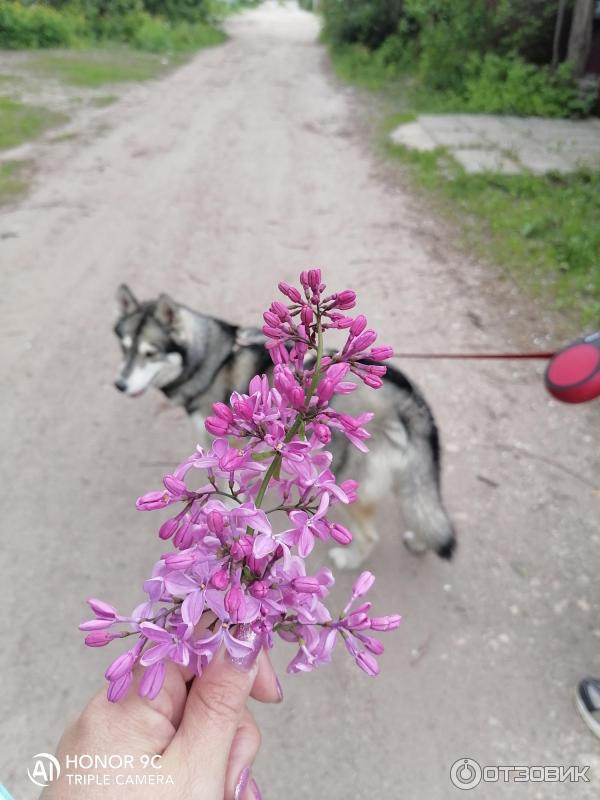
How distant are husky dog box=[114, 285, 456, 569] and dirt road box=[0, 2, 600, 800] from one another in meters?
0.52

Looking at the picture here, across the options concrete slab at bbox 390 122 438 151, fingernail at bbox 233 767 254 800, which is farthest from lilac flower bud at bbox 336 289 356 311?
concrete slab at bbox 390 122 438 151

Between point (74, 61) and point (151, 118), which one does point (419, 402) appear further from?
point (74, 61)

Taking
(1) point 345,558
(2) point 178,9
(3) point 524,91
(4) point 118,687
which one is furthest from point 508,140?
(2) point 178,9

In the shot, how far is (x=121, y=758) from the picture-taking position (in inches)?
46.7

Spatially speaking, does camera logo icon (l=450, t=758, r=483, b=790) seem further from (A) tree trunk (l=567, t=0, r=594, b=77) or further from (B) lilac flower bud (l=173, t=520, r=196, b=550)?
(A) tree trunk (l=567, t=0, r=594, b=77)

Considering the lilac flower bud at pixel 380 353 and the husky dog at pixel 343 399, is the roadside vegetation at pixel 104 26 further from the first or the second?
the lilac flower bud at pixel 380 353

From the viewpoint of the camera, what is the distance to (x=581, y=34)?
11.0 m

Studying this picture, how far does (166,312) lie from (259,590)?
2.80m

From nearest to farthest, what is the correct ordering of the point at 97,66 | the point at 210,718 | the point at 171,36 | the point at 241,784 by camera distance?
1. the point at 210,718
2. the point at 241,784
3. the point at 97,66
4. the point at 171,36

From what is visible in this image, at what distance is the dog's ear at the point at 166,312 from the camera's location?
342 cm

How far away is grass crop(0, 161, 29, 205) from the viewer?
26.4 ft

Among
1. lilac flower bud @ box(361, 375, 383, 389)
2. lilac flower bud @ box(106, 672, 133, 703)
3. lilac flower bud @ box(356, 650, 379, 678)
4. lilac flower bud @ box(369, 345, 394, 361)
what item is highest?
lilac flower bud @ box(369, 345, 394, 361)

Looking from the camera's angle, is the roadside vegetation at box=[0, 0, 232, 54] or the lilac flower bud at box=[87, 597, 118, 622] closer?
the lilac flower bud at box=[87, 597, 118, 622]

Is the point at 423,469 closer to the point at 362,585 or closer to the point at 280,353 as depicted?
the point at 362,585
